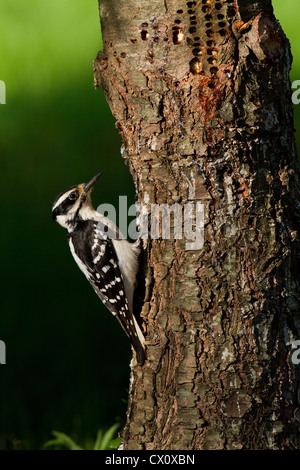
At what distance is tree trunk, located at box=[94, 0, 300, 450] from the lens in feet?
10.8

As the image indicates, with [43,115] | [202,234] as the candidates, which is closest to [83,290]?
[43,115]

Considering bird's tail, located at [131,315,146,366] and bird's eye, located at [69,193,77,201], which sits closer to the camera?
bird's tail, located at [131,315,146,366]

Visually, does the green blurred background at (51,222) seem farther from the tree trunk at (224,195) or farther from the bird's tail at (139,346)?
the tree trunk at (224,195)

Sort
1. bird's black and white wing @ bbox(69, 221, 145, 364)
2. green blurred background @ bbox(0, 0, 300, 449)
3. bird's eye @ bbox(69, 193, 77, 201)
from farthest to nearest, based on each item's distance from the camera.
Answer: green blurred background @ bbox(0, 0, 300, 449) < bird's eye @ bbox(69, 193, 77, 201) < bird's black and white wing @ bbox(69, 221, 145, 364)

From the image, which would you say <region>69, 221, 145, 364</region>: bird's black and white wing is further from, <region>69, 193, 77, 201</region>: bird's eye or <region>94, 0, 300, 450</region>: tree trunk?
<region>94, 0, 300, 450</region>: tree trunk

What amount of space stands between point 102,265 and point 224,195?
1.32m

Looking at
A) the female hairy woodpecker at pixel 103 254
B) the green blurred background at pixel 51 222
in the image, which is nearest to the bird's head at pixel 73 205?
the female hairy woodpecker at pixel 103 254

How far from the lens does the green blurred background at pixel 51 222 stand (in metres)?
5.10

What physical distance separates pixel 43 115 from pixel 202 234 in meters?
4.05

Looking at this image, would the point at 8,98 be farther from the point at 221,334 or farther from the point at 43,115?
the point at 221,334

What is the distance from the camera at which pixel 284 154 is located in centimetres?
343

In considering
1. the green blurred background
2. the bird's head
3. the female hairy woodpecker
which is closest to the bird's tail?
the female hairy woodpecker

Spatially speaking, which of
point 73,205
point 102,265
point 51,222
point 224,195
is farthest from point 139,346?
point 51,222

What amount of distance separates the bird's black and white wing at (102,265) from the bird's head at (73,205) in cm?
8
